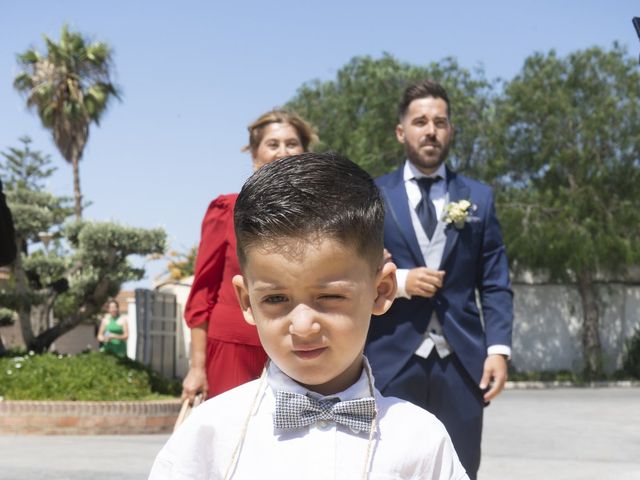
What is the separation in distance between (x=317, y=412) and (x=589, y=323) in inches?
1160

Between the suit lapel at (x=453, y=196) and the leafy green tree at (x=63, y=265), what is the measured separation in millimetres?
12205

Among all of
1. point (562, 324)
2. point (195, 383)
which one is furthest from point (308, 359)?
point (562, 324)

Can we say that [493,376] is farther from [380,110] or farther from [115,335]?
[380,110]

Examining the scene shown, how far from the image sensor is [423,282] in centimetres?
404

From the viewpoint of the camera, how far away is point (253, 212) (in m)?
2.01

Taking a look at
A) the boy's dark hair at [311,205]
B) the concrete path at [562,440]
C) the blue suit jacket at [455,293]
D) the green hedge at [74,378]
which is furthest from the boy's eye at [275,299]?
the green hedge at [74,378]

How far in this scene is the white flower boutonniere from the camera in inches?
166

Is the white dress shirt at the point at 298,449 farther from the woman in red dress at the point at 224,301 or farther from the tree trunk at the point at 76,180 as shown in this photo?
the tree trunk at the point at 76,180

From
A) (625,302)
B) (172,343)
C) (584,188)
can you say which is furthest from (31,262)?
(625,302)

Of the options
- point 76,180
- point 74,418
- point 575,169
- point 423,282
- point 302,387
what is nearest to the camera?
point 302,387

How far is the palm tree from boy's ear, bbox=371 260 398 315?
33.1 meters

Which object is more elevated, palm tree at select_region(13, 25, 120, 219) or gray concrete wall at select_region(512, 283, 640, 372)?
palm tree at select_region(13, 25, 120, 219)

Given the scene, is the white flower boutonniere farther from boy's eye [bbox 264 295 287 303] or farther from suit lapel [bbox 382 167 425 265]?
boy's eye [bbox 264 295 287 303]

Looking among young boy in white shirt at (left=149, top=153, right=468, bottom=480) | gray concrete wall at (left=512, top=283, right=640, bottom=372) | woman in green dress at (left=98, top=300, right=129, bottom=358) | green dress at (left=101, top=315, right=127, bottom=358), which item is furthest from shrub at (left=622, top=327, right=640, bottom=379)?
young boy in white shirt at (left=149, top=153, right=468, bottom=480)
